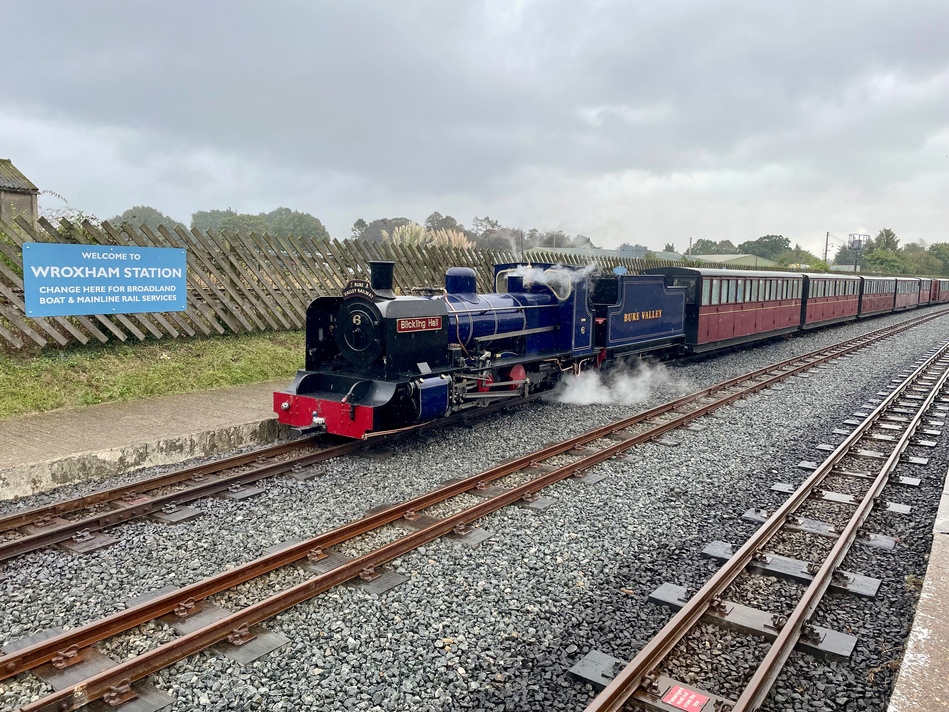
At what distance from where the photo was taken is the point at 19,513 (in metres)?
5.47

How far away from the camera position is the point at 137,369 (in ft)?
32.3

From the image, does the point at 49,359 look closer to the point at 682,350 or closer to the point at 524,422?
the point at 524,422

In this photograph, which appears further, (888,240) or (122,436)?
(888,240)

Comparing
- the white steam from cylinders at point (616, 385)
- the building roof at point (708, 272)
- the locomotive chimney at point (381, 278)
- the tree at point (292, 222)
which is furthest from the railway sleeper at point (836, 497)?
the tree at point (292, 222)

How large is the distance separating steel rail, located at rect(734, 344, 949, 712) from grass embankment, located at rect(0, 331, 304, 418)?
8541 mm

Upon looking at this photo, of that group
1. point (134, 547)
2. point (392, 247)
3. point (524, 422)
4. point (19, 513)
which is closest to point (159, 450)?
point (19, 513)

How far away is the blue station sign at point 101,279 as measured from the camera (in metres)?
8.88

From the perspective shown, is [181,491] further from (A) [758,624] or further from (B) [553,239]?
(B) [553,239]

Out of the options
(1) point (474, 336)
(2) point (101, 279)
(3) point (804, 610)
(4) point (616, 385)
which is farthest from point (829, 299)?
(2) point (101, 279)

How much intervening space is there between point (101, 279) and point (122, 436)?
3374mm

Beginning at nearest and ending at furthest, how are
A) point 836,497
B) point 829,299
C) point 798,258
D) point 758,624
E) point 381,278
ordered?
point 758,624 < point 836,497 < point 381,278 < point 829,299 < point 798,258

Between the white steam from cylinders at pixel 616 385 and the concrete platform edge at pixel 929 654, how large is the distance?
6.93 metres

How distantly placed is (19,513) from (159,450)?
6.09 feet

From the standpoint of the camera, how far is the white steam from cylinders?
11492mm
